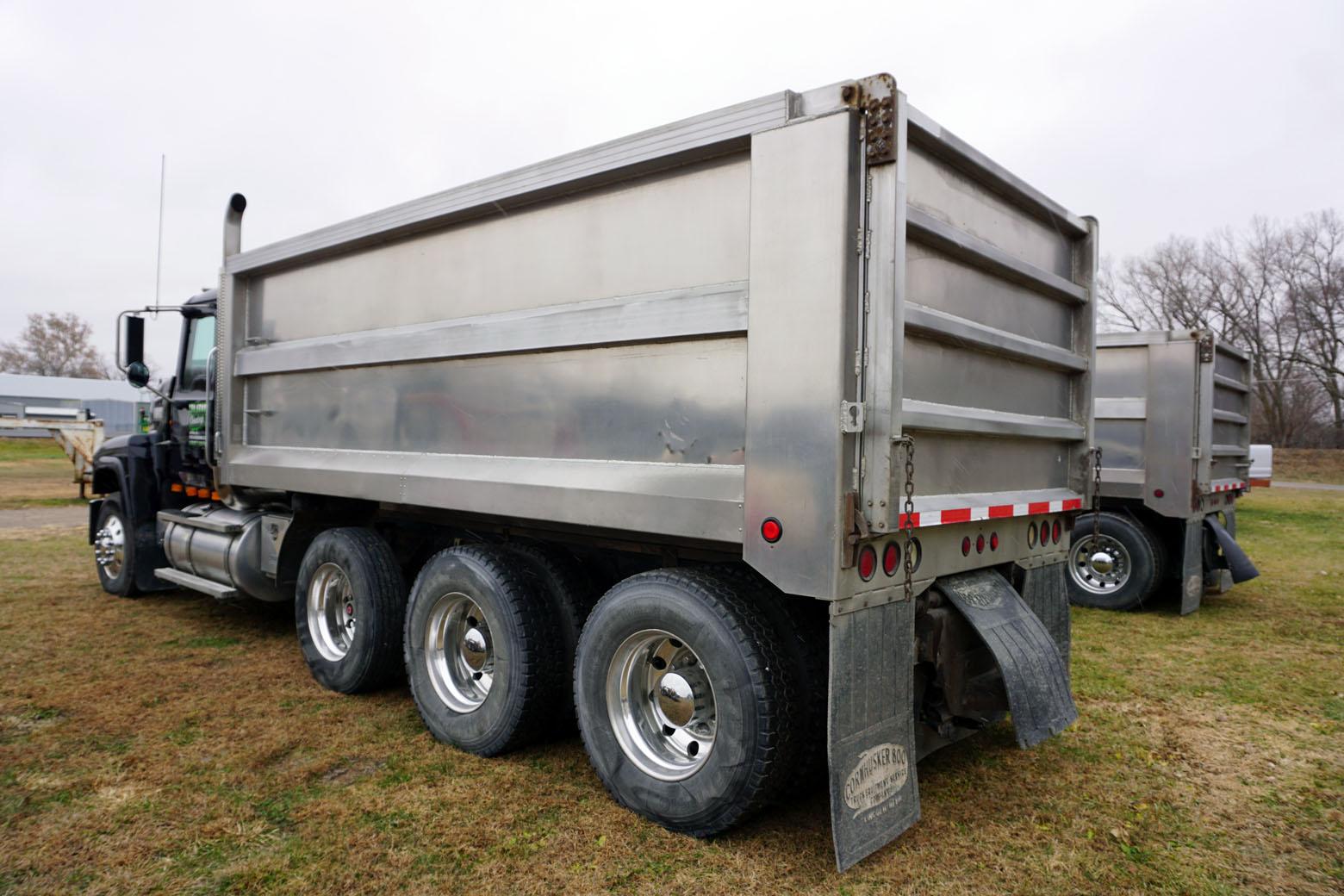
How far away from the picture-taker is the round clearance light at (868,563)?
296cm

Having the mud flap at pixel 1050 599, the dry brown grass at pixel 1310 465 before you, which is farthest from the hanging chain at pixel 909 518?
the dry brown grass at pixel 1310 465

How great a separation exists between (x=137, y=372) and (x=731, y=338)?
17.5 feet

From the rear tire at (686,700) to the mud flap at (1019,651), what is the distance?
35.4 inches

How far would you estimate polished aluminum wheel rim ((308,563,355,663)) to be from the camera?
5.22 metres

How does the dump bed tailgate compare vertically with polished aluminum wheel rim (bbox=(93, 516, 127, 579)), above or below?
above

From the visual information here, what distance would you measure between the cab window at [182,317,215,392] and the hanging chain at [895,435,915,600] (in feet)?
19.1

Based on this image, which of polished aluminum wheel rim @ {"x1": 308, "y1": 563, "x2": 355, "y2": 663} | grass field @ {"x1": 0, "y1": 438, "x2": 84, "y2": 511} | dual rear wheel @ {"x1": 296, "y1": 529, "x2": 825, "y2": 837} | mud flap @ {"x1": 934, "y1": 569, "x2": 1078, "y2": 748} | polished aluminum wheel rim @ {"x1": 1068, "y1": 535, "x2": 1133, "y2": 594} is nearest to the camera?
dual rear wheel @ {"x1": 296, "y1": 529, "x2": 825, "y2": 837}

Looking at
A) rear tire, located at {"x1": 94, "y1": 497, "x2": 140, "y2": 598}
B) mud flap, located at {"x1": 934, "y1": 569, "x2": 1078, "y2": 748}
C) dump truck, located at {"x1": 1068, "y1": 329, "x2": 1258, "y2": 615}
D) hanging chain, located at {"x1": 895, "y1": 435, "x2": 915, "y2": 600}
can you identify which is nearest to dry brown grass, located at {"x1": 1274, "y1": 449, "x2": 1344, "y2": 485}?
dump truck, located at {"x1": 1068, "y1": 329, "x2": 1258, "y2": 615}

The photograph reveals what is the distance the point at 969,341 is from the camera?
3549 mm

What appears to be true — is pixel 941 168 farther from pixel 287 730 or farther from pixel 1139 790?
pixel 287 730

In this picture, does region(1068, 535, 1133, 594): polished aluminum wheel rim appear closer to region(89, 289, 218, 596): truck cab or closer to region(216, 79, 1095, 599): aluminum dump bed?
region(216, 79, 1095, 599): aluminum dump bed

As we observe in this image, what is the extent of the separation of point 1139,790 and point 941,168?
9.65 feet

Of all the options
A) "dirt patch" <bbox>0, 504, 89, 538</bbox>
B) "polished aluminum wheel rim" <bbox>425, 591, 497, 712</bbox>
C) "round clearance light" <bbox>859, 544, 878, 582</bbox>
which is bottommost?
"dirt patch" <bbox>0, 504, 89, 538</bbox>

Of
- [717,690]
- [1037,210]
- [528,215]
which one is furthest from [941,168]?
[717,690]
